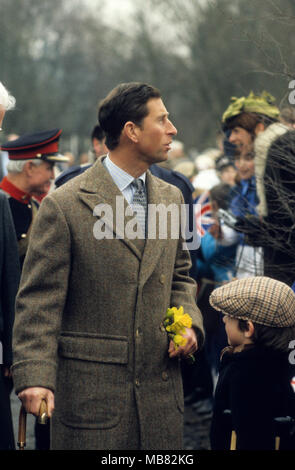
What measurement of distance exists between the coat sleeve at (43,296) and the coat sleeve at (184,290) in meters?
0.61

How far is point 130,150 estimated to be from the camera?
374cm

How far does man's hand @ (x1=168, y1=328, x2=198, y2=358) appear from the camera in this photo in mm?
3602

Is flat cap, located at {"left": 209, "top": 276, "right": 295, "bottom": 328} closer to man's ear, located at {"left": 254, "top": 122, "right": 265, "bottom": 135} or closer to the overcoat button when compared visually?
the overcoat button

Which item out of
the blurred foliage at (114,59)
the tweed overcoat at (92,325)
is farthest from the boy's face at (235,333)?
the blurred foliage at (114,59)

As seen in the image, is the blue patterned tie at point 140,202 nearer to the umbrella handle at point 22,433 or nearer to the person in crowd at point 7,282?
the person in crowd at point 7,282

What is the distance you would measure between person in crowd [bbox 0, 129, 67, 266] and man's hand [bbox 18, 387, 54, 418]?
2.57 metres

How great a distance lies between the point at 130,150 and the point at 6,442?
4.94 ft

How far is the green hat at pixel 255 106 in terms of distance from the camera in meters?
5.16

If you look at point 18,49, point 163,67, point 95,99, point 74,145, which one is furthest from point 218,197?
point 95,99

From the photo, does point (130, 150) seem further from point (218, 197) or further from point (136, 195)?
point (218, 197)

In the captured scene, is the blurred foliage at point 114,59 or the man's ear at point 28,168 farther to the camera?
the blurred foliage at point 114,59

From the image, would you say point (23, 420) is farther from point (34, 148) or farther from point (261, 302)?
point (34, 148)

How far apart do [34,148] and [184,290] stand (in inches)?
102

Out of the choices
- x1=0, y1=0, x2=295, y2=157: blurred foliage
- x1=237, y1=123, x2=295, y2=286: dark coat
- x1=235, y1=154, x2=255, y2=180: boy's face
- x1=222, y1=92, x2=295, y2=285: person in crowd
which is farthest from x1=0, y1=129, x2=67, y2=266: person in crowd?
x1=0, y1=0, x2=295, y2=157: blurred foliage
